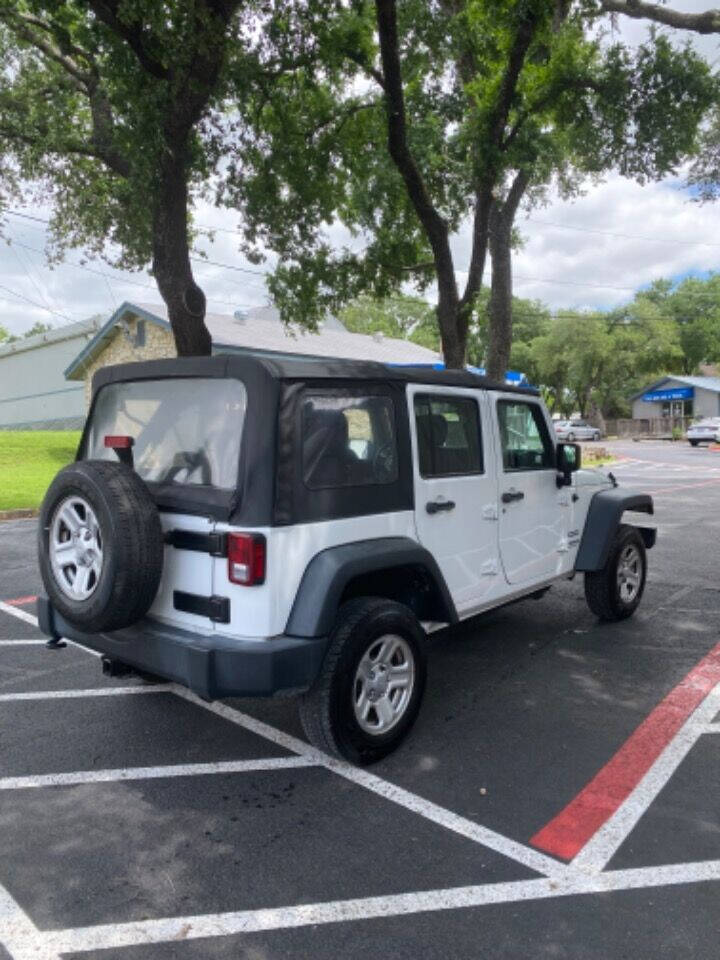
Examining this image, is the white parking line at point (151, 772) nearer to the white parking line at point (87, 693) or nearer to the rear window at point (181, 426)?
the white parking line at point (87, 693)

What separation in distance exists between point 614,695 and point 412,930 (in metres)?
2.47

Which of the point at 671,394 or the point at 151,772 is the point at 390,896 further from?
the point at 671,394

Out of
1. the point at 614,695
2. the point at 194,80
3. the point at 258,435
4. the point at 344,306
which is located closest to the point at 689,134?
the point at 344,306

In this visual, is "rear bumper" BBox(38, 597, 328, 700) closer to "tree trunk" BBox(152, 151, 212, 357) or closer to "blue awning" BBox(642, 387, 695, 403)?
"tree trunk" BBox(152, 151, 212, 357)

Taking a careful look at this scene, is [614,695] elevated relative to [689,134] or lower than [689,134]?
lower

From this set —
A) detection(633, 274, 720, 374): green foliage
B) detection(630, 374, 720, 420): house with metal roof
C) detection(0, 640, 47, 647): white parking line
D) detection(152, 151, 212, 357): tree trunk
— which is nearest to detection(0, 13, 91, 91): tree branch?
detection(152, 151, 212, 357): tree trunk

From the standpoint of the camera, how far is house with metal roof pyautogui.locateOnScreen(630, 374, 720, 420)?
50156 millimetres

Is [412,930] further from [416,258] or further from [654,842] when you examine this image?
[416,258]

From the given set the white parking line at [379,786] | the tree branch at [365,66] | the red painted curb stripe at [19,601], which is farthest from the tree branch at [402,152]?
the white parking line at [379,786]

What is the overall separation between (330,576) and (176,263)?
719cm

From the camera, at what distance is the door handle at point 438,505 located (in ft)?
12.8

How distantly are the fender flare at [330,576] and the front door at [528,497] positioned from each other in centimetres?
126

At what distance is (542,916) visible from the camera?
2.52 metres

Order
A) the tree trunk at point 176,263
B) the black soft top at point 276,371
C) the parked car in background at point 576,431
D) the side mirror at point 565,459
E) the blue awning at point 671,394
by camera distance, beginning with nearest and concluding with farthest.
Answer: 1. the black soft top at point 276,371
2. the side mirror at point 565,459
3. the tree trunk at point 176,263
4. the parked car in background at point 576,431
5. the blue awning at point 671,394
